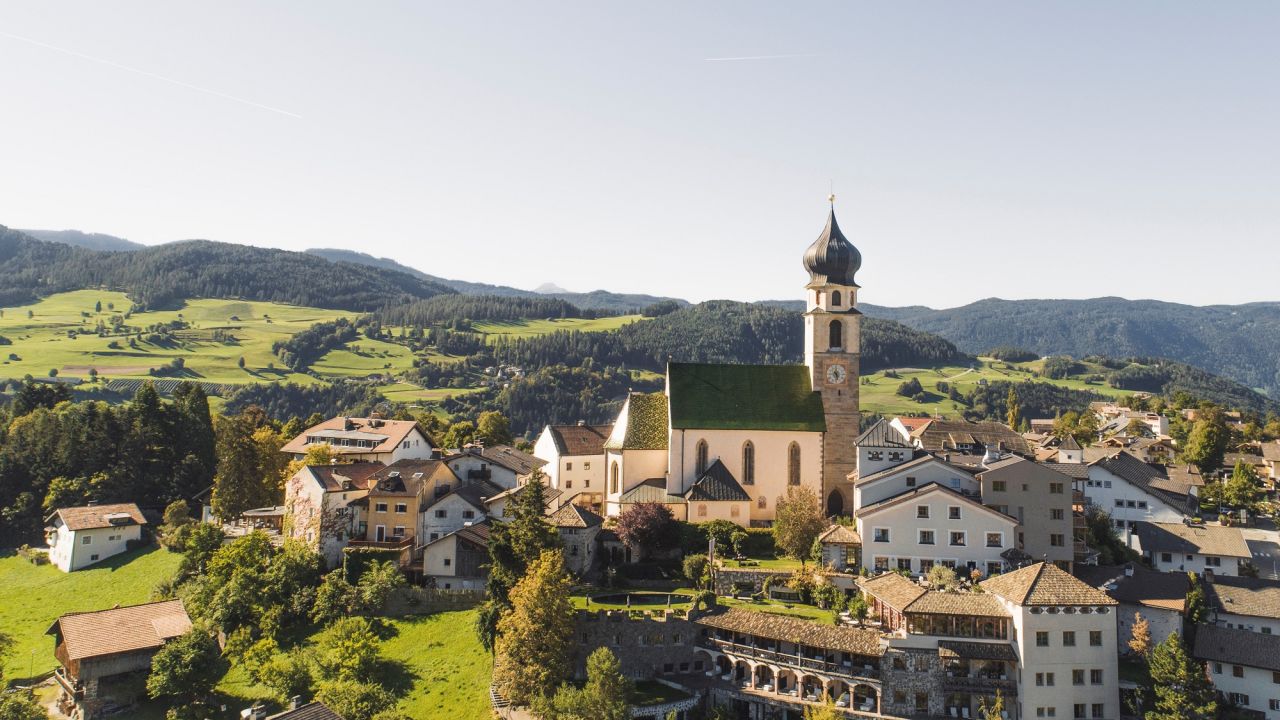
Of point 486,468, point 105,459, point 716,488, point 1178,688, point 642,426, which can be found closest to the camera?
point 1178,688

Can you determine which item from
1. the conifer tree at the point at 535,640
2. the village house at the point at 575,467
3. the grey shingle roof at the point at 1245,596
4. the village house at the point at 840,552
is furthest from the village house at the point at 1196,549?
the conifer tree at the point at 535,640

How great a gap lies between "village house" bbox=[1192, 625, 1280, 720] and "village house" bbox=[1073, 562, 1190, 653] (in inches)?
66.4

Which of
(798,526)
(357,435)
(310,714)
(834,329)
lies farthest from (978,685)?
(357,435)

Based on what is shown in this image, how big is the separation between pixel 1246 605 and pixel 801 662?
27.5 metres

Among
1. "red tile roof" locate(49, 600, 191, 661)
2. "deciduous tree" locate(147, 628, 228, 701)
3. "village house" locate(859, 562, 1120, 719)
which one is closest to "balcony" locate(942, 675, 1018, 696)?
"village house" locate(859, 562, 1120, 719)

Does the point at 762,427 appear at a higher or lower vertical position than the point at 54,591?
higher

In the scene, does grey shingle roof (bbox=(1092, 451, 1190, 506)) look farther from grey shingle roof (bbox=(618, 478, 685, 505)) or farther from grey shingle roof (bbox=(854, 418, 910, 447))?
grey shingle roof (bbox=(618, 478, 685, 505))

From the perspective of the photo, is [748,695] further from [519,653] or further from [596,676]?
[519,653]

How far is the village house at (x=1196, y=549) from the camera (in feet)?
195

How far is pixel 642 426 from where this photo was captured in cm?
7156

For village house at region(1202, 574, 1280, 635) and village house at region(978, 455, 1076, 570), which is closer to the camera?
village house at region(1202, 574, 1280, 635)

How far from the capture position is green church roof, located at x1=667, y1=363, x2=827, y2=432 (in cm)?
6962

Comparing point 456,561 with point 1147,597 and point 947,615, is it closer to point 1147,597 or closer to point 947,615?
point 947,615

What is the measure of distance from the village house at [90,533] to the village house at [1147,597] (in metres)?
72.4
